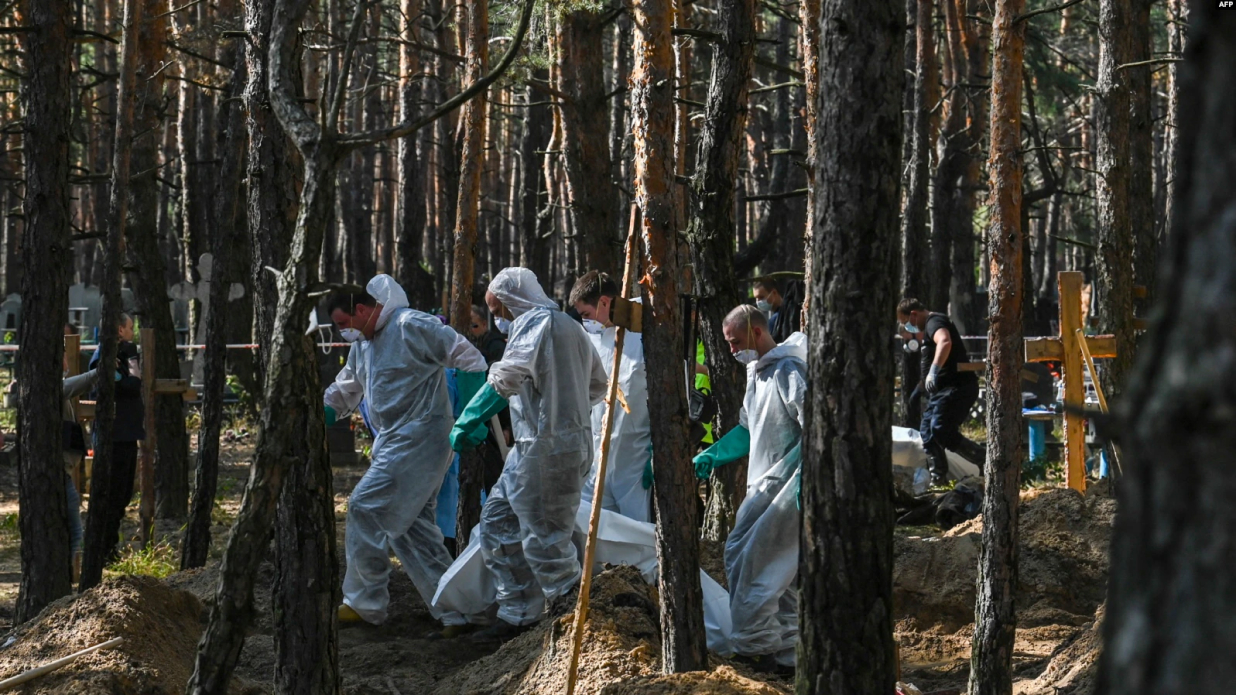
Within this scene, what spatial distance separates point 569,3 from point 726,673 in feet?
14.4

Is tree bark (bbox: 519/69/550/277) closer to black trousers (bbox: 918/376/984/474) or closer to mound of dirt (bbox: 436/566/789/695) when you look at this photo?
black trousers (bbox: 918/376/984/474)

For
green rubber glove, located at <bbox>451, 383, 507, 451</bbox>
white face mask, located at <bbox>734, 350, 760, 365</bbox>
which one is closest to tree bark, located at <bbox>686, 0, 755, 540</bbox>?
green rubber glove, located at <bbox>451, 383, 507, 451</bbox>

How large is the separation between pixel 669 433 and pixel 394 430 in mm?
2694

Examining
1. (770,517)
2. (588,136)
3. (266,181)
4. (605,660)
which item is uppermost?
(588,136)

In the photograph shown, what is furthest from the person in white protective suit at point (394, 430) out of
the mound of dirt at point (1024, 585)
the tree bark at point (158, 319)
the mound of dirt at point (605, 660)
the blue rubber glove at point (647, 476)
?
the tree bark at point (158, 319)

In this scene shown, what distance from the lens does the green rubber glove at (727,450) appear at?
613 cm

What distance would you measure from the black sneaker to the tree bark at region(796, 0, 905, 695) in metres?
3.77

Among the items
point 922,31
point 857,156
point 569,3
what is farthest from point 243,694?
point 922,31

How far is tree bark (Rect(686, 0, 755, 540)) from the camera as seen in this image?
845 centimetres

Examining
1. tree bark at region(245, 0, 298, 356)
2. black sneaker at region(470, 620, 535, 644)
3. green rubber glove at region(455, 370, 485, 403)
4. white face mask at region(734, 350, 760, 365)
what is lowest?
black sneaker at region(470, 620, 535, 644)

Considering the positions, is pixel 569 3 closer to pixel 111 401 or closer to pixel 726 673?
pixel 111 401

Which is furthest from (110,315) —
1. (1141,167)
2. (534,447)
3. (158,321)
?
(1141,167)

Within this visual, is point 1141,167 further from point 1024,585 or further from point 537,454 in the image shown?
point 537,454

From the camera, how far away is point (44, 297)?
273 inches
